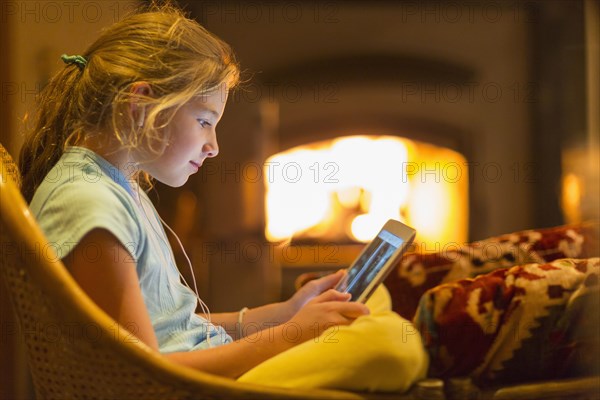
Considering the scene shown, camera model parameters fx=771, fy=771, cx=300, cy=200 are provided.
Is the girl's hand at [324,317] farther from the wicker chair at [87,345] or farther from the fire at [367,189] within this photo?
the fire at [367,189]

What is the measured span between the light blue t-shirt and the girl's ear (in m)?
0.07

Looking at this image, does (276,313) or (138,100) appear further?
(276,313)

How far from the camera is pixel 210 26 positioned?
111 inches

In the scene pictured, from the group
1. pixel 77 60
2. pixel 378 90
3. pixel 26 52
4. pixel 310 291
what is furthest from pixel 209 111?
pixel 378 90

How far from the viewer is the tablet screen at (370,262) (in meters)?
0.90

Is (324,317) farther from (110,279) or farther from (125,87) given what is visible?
(125,87)

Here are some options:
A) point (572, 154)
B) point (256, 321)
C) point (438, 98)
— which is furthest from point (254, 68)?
point (256, 321)

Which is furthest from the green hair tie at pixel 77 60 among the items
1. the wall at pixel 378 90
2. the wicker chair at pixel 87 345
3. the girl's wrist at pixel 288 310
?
the wall at pixel 378 90

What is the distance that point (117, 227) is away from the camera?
0.74 meters

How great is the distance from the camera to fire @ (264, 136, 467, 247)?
9.80 ft

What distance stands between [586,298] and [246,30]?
2.31 metres

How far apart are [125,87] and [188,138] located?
9 cm

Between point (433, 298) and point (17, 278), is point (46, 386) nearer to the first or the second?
point (17, 278)

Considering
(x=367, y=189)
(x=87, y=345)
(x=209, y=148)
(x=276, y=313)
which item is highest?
(x=209, y=148)
